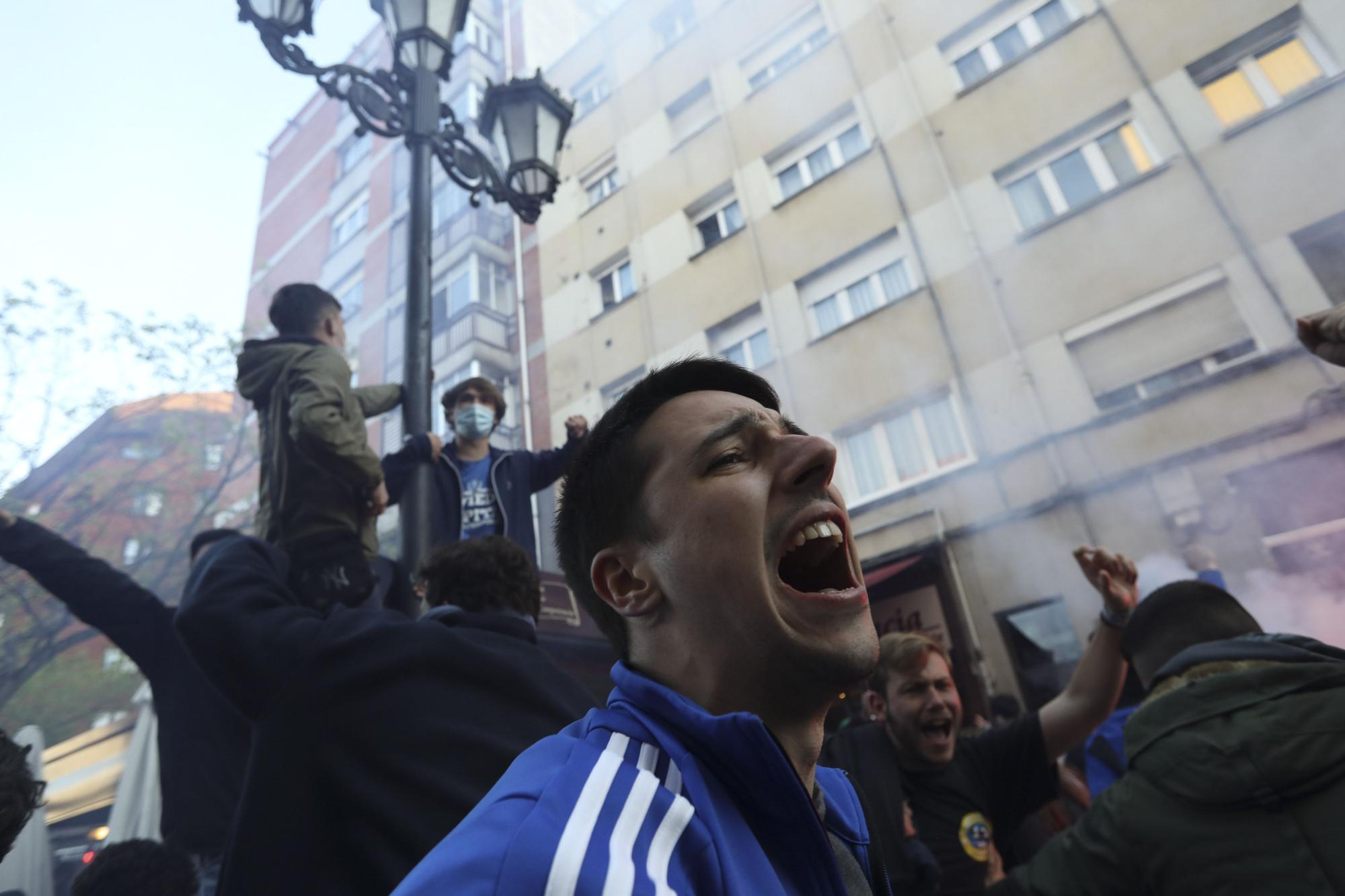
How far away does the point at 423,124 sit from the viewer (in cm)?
349

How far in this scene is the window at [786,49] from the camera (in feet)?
34.2

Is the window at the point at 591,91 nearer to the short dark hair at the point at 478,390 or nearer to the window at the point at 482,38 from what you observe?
the window at the point at 482,38

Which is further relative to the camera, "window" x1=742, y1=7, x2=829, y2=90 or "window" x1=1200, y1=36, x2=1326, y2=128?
"window" x1=742, y1=7, x2=829, y2=90

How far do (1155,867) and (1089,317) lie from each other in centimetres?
660

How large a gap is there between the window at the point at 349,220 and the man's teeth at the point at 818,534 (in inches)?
738

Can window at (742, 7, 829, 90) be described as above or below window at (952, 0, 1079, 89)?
above

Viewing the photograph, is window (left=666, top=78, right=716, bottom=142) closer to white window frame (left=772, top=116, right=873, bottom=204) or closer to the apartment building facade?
the apartment building facade

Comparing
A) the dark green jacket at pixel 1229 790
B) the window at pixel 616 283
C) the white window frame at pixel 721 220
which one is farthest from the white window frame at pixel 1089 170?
the dark green jacket at pixel 1229 790

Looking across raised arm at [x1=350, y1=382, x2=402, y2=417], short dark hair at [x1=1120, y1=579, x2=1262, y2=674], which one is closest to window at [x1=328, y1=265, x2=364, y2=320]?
raised arm at [x1=350, y1=382, x2=402, y2=417]

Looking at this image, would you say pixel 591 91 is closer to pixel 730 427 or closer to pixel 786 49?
pixel 786 49

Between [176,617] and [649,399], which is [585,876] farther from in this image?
[176,617]

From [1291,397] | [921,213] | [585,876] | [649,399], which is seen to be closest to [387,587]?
[649,399]

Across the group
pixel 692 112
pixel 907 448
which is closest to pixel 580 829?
pixel 907 448

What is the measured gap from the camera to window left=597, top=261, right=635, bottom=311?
12.2 meters
